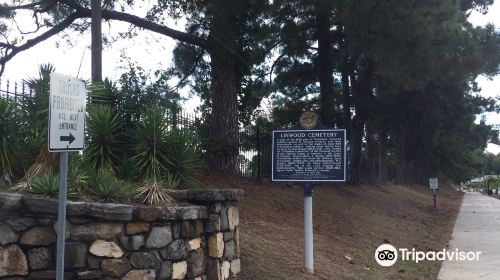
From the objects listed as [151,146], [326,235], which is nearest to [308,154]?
[151,146]

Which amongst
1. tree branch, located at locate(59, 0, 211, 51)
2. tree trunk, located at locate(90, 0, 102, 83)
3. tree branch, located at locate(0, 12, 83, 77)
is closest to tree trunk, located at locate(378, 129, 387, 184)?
tree branch, located at locate(59, 0, 211, 51)

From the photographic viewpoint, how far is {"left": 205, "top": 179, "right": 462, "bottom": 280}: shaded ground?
8.59m

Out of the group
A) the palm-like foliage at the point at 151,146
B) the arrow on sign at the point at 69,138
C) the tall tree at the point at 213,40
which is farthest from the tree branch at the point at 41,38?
the arrow on sign at the point at 69,138

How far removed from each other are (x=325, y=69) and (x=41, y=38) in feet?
41.3

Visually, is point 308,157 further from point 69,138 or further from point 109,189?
point 69,138

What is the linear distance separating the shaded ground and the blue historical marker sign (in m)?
1.31

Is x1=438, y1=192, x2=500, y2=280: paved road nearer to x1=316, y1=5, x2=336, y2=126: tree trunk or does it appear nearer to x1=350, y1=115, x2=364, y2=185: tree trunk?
x1=350, y1=115, x2=364, y2=185: tree trunk

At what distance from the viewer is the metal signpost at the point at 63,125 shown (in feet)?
14.3

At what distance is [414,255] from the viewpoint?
12.3 m

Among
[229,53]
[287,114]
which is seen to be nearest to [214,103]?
[229,53]

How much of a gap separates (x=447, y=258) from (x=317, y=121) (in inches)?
218

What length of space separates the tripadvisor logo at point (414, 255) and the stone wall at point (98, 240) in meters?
5.79

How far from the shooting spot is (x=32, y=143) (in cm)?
720

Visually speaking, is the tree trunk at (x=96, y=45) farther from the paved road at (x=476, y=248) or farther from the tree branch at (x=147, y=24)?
the paved road at (x=476, y=248)
